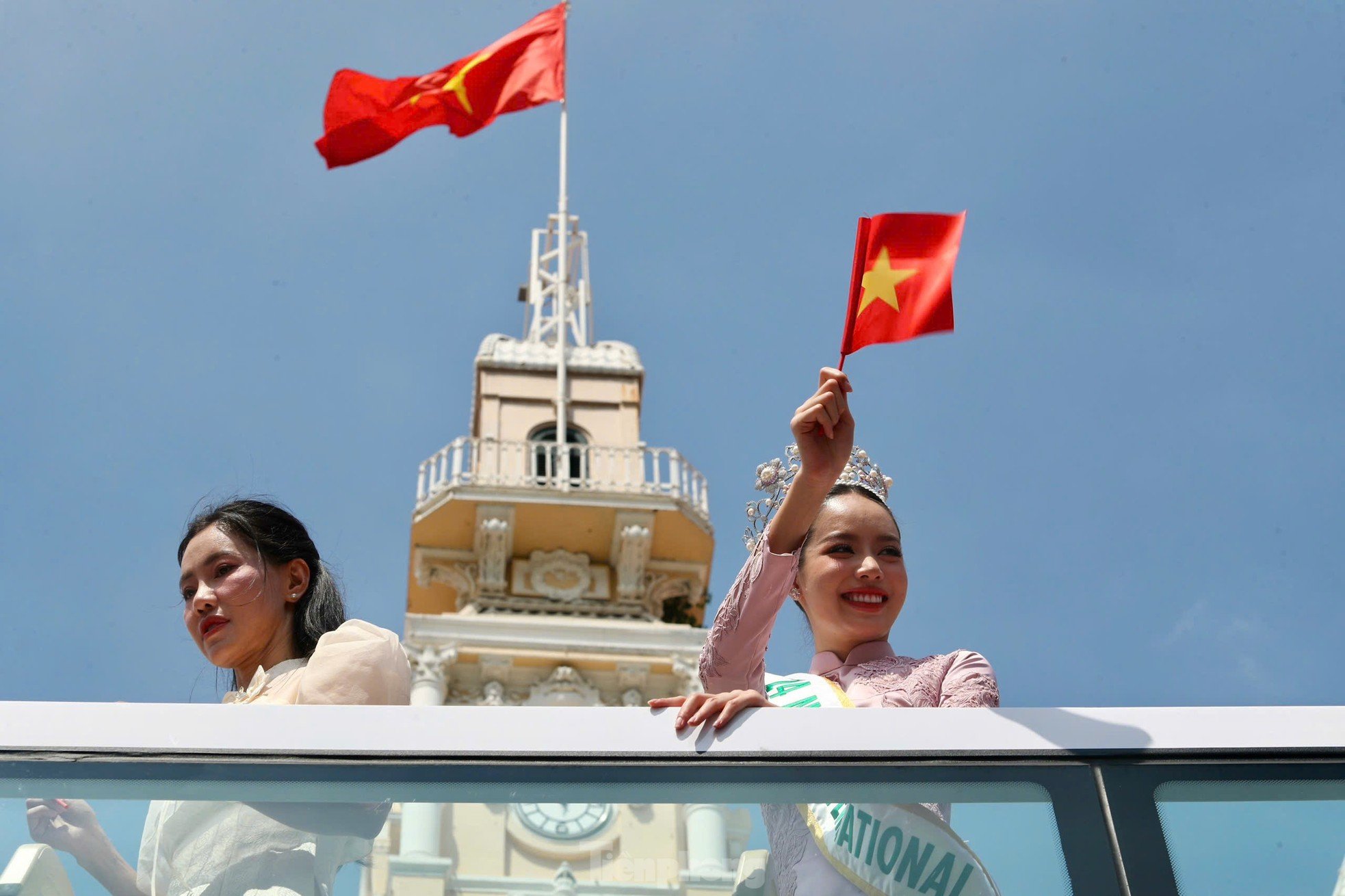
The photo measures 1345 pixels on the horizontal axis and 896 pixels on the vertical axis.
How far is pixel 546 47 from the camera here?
19125 mm

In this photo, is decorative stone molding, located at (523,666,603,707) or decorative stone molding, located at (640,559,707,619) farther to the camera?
decorative stone molding, located at (640,559,707,619)

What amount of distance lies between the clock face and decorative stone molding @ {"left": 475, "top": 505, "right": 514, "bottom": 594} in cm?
1817

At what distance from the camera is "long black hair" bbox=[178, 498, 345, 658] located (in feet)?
10.2

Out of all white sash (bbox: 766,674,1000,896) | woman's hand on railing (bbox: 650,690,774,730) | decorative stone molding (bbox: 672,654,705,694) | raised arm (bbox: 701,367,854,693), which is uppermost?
decorative stone molding (bbox: 672,654,705,694)

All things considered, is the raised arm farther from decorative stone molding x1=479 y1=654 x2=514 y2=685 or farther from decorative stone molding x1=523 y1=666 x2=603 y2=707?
decorative stone molding x1=479 y1=654 x2=514 y2=685

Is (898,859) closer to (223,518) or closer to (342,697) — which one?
(342,697)

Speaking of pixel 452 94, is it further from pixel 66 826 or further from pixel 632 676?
pixel 66 826

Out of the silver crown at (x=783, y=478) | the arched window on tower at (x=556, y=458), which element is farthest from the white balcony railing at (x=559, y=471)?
the silver crown at (x=783, y=478)

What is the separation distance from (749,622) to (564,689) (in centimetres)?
1614

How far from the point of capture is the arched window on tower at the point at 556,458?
21.2 metres

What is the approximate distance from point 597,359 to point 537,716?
2218cm

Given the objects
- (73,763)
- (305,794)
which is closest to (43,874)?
(73,763)

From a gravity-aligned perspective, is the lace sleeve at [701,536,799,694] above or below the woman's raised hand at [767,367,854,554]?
below

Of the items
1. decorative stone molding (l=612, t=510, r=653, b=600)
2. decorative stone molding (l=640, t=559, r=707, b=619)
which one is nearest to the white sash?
decorative stone molding (l=612, t=510, r=653, b=600)
